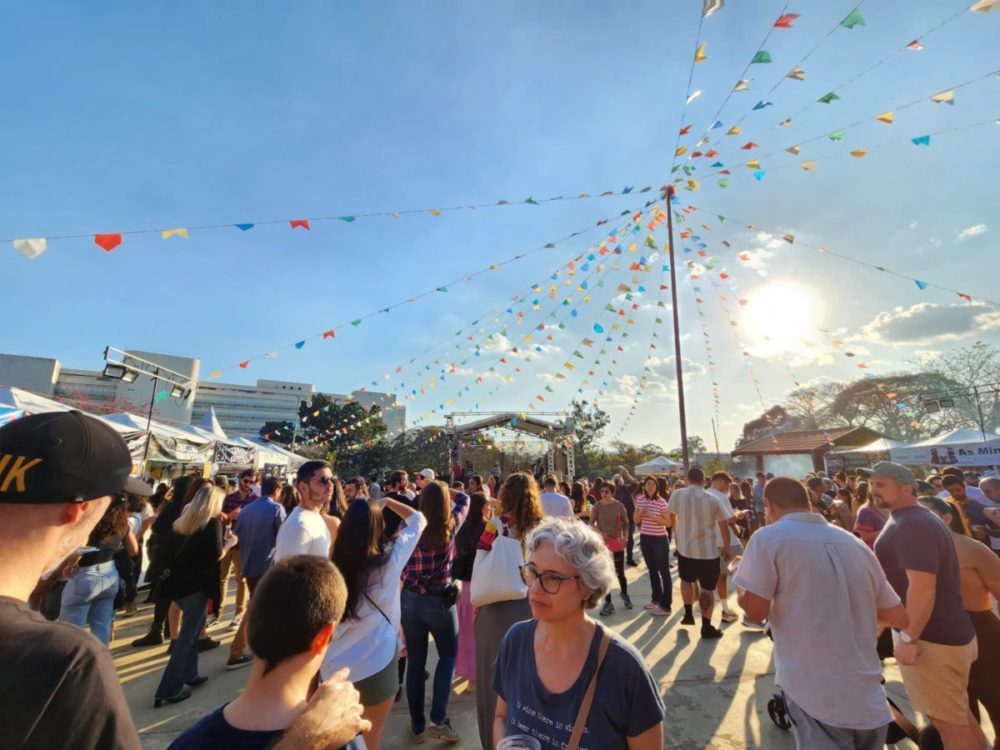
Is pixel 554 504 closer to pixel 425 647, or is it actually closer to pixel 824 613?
pixel 425 647

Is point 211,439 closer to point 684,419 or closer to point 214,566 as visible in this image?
point 214,566

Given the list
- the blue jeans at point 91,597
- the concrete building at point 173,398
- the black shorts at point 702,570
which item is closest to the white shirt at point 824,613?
the black shorts at point 702,570

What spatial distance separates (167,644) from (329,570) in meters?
5.47

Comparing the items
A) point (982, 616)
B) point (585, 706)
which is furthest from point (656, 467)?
point (585, 706)

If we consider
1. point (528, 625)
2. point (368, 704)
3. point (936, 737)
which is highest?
point (528, 625)

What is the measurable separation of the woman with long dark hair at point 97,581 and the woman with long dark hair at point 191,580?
0.41 m

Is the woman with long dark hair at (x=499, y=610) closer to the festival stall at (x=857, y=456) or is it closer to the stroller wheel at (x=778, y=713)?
the stroller wheel at (x=778, y=713)

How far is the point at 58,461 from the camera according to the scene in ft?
3.34

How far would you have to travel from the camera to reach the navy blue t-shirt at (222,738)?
1109 millimetres

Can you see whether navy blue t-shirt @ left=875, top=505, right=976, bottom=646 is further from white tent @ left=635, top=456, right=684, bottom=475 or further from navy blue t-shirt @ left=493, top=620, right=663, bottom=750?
white tent @ left=635, top=456, right=684, bottom=475

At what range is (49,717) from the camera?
0.81 meters

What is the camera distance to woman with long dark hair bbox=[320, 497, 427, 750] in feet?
7.79

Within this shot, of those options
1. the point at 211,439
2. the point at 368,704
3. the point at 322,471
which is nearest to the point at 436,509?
the point at 322,471

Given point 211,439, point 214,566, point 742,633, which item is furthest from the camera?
point 211,439
